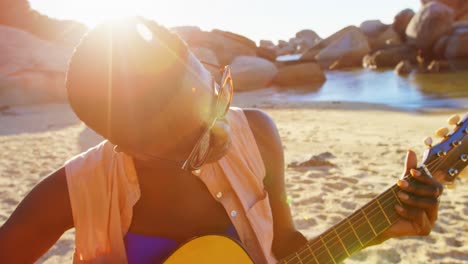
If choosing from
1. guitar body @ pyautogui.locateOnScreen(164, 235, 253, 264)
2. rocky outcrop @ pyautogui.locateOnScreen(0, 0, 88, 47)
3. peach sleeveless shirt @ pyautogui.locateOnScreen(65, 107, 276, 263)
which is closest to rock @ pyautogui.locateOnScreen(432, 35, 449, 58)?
rocky outcrop @ pyautogui.locateOnScreen(0, 0, 88, 47)

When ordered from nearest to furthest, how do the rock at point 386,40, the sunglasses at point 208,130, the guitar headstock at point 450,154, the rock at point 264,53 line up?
the sunglasses at point 208,130
the guitar headstock at point 450,154
the rock at point 264,53
the rock at point 386,40

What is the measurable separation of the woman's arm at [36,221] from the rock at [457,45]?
2840 centimetres

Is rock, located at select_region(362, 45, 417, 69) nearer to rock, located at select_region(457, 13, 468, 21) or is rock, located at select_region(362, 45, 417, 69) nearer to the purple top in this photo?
rock, located at select_region(457, 13, 468, 21)

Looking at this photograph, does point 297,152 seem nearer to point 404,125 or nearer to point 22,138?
point 404,125

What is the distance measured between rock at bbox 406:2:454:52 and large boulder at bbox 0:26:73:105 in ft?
77.9

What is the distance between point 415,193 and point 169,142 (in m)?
0.92

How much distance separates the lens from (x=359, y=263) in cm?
307

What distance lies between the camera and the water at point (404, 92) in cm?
1300

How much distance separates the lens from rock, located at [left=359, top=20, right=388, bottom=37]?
50.5 meters

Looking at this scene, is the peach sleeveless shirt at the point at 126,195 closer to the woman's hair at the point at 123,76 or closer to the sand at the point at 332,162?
the woman's hair at the point at 123,76

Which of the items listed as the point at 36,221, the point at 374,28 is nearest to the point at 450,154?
the point at 36,221

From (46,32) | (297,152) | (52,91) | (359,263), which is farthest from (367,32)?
(359,263)

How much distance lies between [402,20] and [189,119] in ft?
141

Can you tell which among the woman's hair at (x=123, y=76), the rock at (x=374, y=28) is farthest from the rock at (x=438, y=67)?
the rock at (x=374, y=28)
